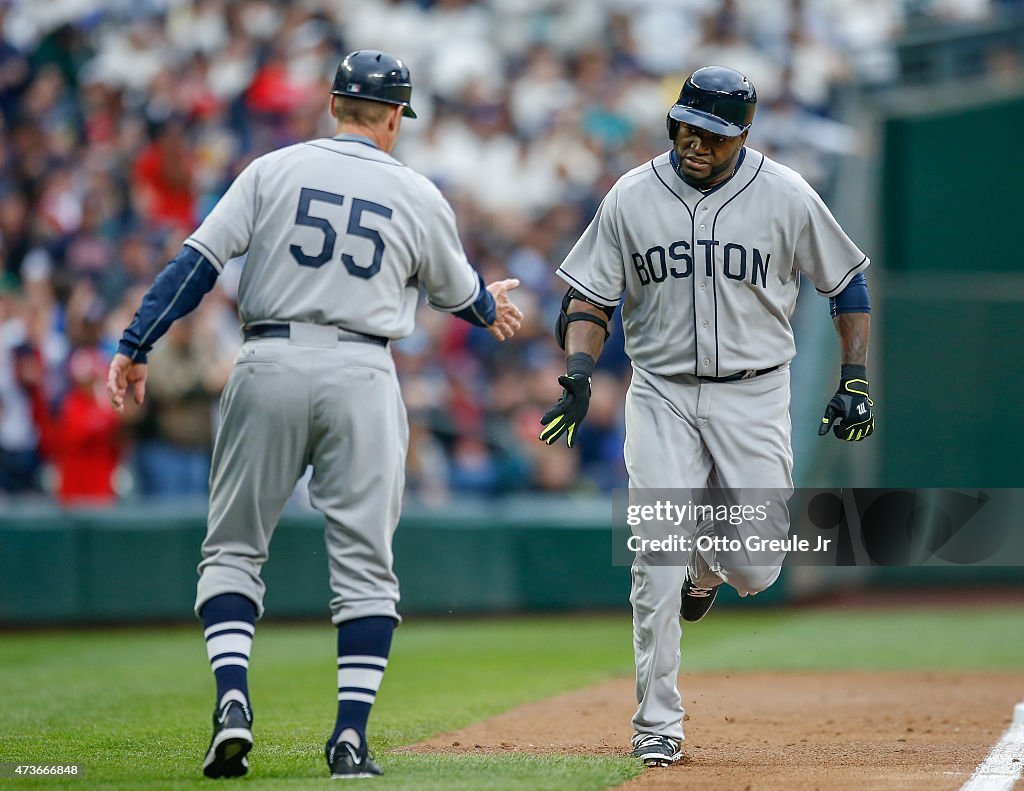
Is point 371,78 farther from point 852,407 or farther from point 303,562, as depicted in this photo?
point 303,562

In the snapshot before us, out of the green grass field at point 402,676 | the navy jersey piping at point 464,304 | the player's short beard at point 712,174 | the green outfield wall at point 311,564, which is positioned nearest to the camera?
the green grass field at point 402,676

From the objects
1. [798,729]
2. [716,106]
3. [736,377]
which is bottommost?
[798,729]

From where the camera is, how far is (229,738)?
4203 millimetres

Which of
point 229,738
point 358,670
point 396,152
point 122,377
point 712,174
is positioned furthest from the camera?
point 396,152

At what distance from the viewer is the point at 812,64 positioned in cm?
1475

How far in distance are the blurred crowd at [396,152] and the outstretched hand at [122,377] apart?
612 cm

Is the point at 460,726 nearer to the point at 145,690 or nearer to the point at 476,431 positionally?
the point at 145,690

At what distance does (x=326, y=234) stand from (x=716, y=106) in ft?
4.90

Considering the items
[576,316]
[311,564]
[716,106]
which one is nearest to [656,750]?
[576,316]

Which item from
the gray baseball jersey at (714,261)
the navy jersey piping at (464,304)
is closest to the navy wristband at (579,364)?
the gray baseball jersey at (714,261)

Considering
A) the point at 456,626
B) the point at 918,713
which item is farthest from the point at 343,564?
the point at 456,626

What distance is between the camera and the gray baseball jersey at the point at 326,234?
4.46 metres

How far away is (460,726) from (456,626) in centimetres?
534

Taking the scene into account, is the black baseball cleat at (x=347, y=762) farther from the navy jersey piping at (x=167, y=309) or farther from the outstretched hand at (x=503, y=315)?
the outstretched hand at (x=503, y=315)
